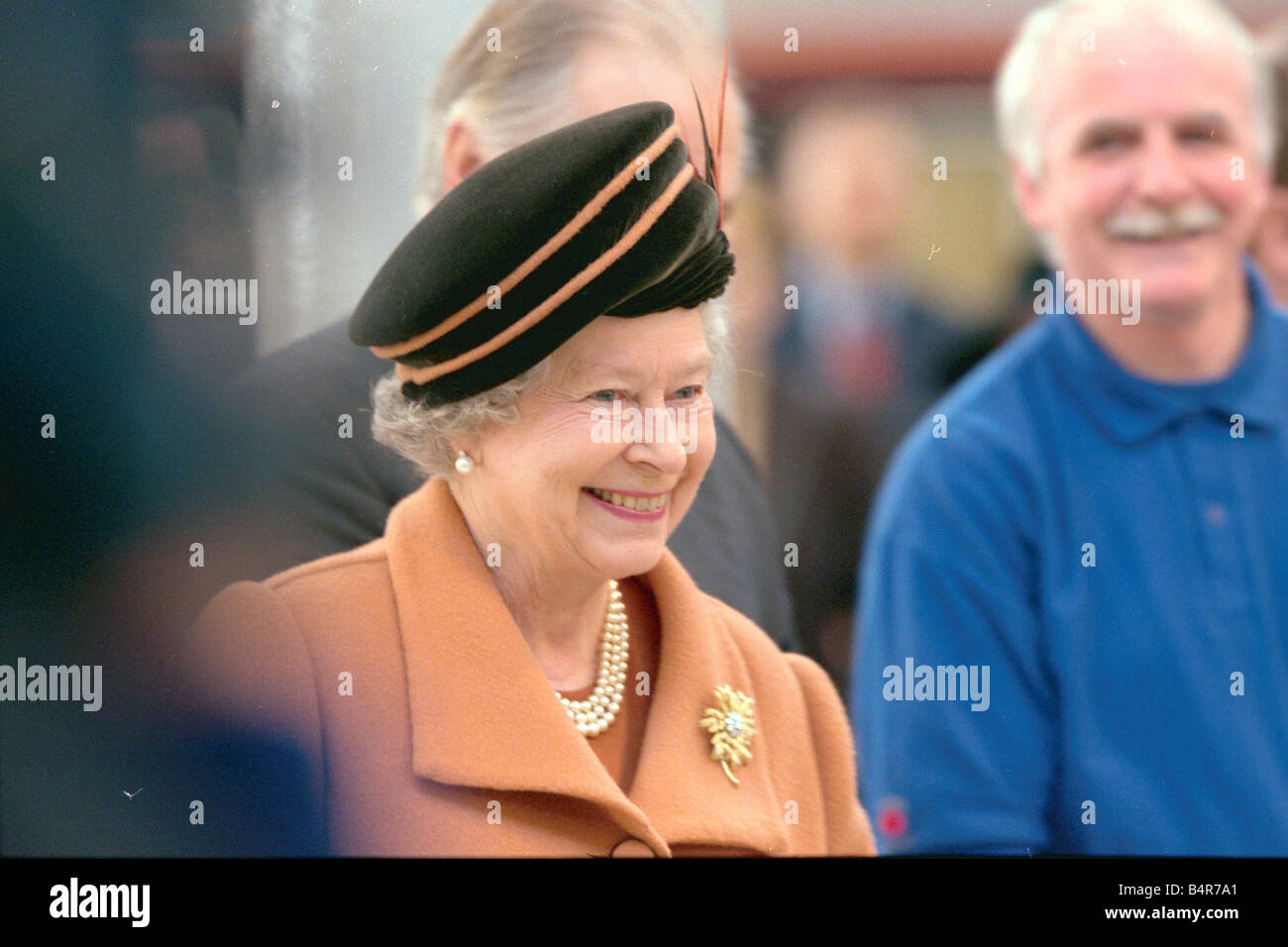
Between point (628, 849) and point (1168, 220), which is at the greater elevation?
point (1168, 220)

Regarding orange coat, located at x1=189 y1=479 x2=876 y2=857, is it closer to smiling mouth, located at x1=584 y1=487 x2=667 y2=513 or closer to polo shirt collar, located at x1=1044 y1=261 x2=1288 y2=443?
smiling mouth, located at x1=584 y1=487 x2=667 y2=513

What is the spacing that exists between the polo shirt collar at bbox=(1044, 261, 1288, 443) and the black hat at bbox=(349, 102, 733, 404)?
2.49 feet

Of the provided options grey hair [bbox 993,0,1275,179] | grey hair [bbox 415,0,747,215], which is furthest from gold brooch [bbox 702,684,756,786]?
grey hair [bbox 993,0,1275,179]

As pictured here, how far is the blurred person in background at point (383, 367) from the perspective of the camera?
7.41 ft

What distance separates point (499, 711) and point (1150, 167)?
1413mm

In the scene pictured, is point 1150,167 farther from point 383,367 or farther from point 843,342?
point 383,367

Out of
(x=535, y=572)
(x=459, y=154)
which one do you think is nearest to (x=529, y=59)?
(x=459, y=154)

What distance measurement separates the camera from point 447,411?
2113mm

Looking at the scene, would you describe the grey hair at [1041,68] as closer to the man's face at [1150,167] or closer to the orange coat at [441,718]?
the man's face at [1150,167]

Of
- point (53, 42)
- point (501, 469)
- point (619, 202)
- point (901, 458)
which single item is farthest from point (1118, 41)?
point (53, 42)

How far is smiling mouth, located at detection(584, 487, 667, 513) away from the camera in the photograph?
2.14 m

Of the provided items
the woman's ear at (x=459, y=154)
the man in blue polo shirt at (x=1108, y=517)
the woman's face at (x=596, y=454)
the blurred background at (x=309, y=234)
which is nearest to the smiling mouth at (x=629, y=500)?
the woman's face at (x=596, y=454)

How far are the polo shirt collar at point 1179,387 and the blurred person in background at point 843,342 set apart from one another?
18 cm

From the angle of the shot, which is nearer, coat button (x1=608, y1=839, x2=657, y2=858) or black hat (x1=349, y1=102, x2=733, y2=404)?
black hat (x1=349, y1=102, x2=733, y2=404)
